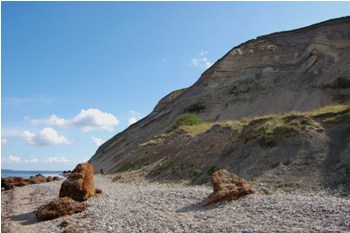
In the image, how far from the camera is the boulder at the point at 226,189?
1572 cm

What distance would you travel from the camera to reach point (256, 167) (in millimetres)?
21781

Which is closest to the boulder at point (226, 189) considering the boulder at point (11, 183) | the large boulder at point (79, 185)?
the large boulder at point (79, 185)

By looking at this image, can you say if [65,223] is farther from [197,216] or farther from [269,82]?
[269,82]

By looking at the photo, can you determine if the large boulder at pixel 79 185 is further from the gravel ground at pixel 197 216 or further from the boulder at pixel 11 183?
the boulder at pixel 11 183

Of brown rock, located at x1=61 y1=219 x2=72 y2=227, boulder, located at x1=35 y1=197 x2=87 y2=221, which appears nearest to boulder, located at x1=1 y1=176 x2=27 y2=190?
boulder, located at x1=35 y1=197 x2=87 y2=221

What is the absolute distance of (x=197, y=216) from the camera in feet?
46.8

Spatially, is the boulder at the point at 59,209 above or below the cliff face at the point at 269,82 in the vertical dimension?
below

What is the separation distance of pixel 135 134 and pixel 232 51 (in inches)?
723

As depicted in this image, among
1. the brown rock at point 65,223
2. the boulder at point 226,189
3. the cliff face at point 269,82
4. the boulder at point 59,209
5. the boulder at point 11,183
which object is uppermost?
the cliff face at point 269,82

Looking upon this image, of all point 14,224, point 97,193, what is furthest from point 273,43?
point 14,224

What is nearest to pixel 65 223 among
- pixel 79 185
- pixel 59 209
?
pixel 59 209

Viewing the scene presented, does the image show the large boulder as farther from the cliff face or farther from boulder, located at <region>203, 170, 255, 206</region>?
the cliff face

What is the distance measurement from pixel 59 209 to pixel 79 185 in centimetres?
315

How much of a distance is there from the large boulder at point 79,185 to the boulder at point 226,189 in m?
7.08
